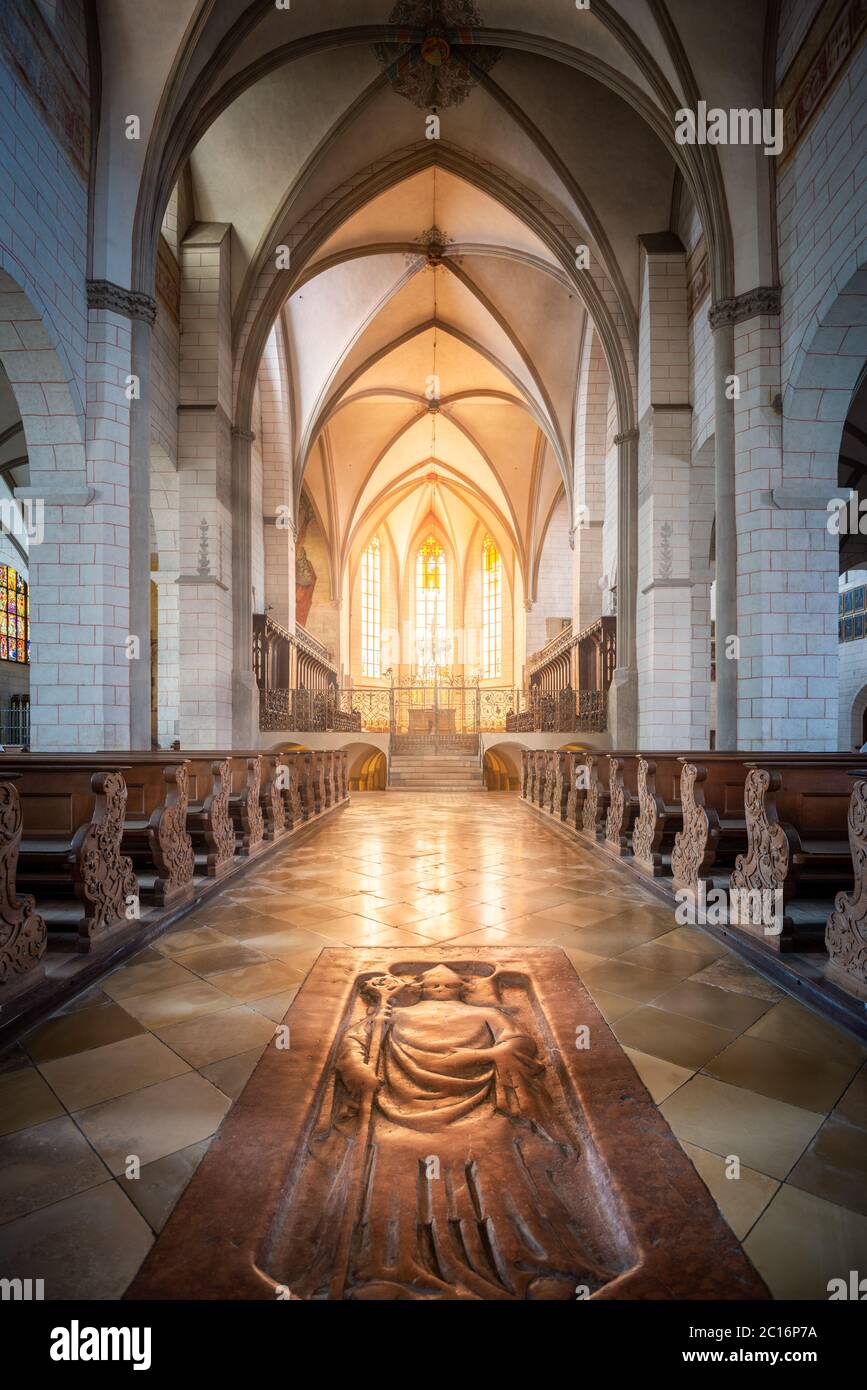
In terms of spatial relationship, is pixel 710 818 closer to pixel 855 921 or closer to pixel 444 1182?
pixel 855 921

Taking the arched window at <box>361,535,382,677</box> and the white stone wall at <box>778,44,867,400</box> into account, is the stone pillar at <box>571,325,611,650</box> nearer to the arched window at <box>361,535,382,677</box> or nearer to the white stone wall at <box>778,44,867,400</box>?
the white stone wall at <box>778,44,867,400</box>

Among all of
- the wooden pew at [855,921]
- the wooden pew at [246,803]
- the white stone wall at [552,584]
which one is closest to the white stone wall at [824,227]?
the wooden pew at [855,921]

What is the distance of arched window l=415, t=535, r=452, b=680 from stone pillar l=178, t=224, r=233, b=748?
20.1 metres

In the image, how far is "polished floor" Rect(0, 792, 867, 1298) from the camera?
1520mm

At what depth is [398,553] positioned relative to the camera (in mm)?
30516

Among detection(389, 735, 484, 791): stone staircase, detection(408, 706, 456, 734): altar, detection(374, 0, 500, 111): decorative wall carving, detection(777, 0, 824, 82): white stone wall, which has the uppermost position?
detection(374, 0, 500, 111): decorative wall carving

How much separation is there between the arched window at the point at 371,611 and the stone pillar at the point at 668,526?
1915 centimetres

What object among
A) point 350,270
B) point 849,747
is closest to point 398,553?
point 350,270

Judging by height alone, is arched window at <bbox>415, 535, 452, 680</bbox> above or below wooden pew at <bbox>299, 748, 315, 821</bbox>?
above

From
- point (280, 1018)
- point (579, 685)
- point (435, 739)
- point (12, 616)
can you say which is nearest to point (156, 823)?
point (280, 1018)

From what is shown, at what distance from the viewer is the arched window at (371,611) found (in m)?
29.1

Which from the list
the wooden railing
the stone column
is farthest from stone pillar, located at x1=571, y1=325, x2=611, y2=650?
the stone column
